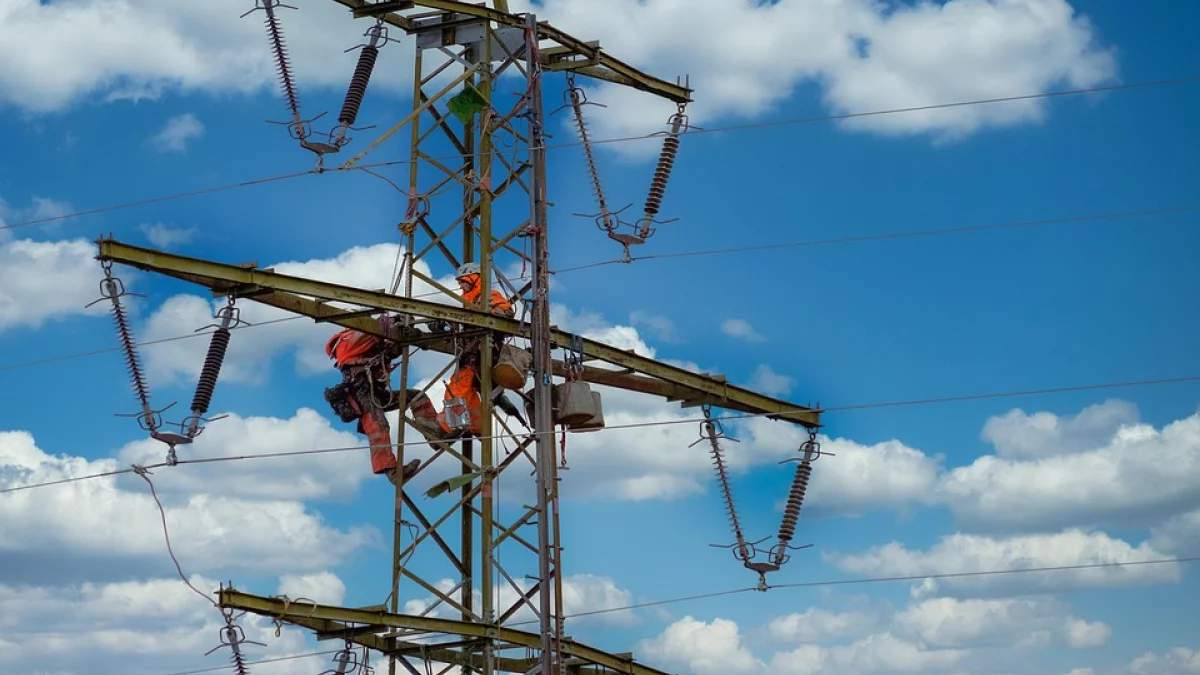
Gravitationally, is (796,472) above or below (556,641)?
above

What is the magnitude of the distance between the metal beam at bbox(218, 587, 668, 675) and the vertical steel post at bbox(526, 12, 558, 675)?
110 centimetres

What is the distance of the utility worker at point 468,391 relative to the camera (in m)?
27.5

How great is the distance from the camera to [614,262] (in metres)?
28.3

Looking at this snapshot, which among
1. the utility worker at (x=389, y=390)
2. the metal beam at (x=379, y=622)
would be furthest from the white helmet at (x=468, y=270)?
the metal beam at (x=379, y=622)

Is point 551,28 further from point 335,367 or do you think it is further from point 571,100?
point 335,367

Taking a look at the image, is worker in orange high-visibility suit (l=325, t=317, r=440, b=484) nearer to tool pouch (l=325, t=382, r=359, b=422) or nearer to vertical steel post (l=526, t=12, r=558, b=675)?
→ tool pouch (l=325, t=382, r=359, b=422)

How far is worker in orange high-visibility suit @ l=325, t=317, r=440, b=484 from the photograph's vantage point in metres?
27.8

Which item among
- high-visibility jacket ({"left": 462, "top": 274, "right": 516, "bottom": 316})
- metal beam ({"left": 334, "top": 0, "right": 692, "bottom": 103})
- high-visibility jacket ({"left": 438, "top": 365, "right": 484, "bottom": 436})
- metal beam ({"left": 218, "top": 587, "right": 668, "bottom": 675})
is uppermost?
metal beam ({"left": 334, "top": 0, "right": 692, "bottom": 103})

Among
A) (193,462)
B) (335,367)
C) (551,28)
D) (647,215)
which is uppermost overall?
(551,28)

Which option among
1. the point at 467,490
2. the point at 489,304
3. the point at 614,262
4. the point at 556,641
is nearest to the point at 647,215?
the point at 614,262

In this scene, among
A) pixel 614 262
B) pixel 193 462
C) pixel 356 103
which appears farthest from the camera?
pixel 614 262

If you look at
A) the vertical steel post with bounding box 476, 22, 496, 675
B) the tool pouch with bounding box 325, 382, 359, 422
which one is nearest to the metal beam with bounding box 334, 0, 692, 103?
the vertical steel post with bounding box 476, 22, 496, 675

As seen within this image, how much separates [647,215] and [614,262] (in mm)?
802

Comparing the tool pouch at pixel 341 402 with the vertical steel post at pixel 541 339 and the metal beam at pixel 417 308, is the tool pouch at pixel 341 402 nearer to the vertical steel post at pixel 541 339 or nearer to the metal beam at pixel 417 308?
the metal beam at pixel 417 308
